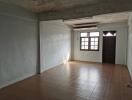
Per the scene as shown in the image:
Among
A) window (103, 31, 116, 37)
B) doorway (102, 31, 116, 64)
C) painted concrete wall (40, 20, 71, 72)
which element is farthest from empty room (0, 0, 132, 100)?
doorway (102, 31, 116, 64)

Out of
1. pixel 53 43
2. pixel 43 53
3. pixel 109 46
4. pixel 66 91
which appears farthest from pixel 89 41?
pixel 66 91

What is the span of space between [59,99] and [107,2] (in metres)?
3.19

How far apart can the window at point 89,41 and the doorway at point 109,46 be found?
1.73ft

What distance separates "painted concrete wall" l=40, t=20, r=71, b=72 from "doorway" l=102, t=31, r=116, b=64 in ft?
→ 8.33

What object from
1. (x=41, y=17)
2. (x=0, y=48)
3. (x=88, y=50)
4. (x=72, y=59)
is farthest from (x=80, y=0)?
(x=72, y=59)

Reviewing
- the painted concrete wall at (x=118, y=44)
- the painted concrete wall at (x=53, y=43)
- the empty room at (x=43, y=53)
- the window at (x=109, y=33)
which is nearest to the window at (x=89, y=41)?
the painted concrete wall at (x=118, y=44)

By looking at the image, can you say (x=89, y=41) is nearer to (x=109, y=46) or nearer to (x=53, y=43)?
(x=109, y=46)

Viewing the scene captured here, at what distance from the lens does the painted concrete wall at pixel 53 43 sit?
18.5 feet

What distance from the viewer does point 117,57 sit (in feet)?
24.7

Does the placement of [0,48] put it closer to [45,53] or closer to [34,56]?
[34,56]

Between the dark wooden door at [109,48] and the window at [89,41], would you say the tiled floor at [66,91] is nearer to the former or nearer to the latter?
the dark wooden door at [109,48]

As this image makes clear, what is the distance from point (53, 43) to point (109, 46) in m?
3.85

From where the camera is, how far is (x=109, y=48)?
7.80 metres

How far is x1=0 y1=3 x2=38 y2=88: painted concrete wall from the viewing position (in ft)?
12.1
